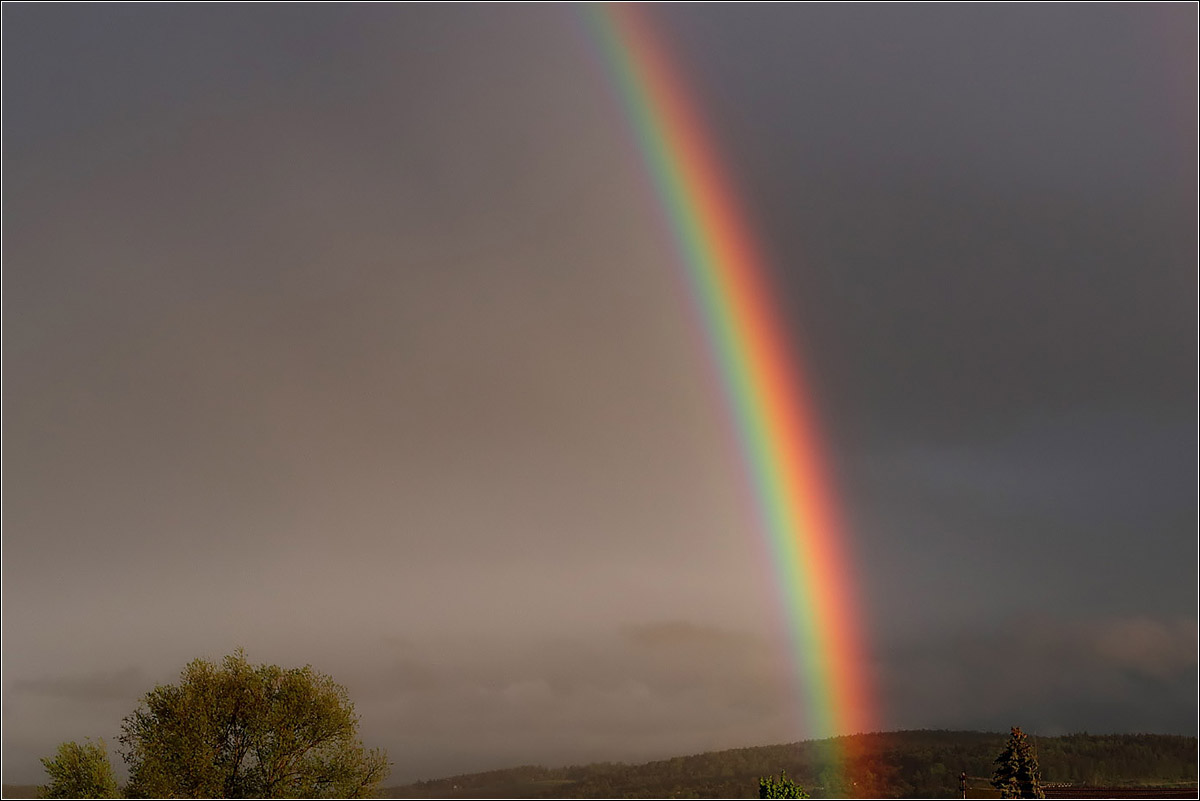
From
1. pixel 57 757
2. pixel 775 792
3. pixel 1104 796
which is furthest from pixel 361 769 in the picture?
pixel 1104 796

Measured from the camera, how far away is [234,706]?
73.9m

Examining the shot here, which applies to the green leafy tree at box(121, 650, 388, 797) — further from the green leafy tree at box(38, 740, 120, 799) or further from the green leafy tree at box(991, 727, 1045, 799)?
the green leafy tree at box(991, 727, 1045, 799)

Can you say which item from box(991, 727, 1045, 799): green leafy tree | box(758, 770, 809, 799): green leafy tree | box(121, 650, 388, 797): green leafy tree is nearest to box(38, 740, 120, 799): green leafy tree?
Result: box(121, 650, 388, 797): green leafy tree

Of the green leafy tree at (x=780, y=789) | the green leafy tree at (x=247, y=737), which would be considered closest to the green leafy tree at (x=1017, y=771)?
the green leafy tree at (x=780, y=789)

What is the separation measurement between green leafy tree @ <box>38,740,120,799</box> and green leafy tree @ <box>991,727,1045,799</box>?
274 feet

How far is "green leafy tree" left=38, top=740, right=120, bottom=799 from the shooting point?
2928 inches

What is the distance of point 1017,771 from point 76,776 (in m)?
86.6

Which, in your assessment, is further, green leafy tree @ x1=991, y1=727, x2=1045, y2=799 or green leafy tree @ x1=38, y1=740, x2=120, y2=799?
green leafy tree @ x1=991, y1=727, x2=1045, y2=799

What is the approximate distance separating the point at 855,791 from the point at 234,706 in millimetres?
145662

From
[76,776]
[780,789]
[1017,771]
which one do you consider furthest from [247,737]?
[1017,771]

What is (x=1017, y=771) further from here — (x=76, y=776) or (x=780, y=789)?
(x=76, y=776)

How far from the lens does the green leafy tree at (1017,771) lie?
11156cm

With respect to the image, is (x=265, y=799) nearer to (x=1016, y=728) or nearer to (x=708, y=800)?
(x=1016, y=728)

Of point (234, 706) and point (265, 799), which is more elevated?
point (234, 706)
